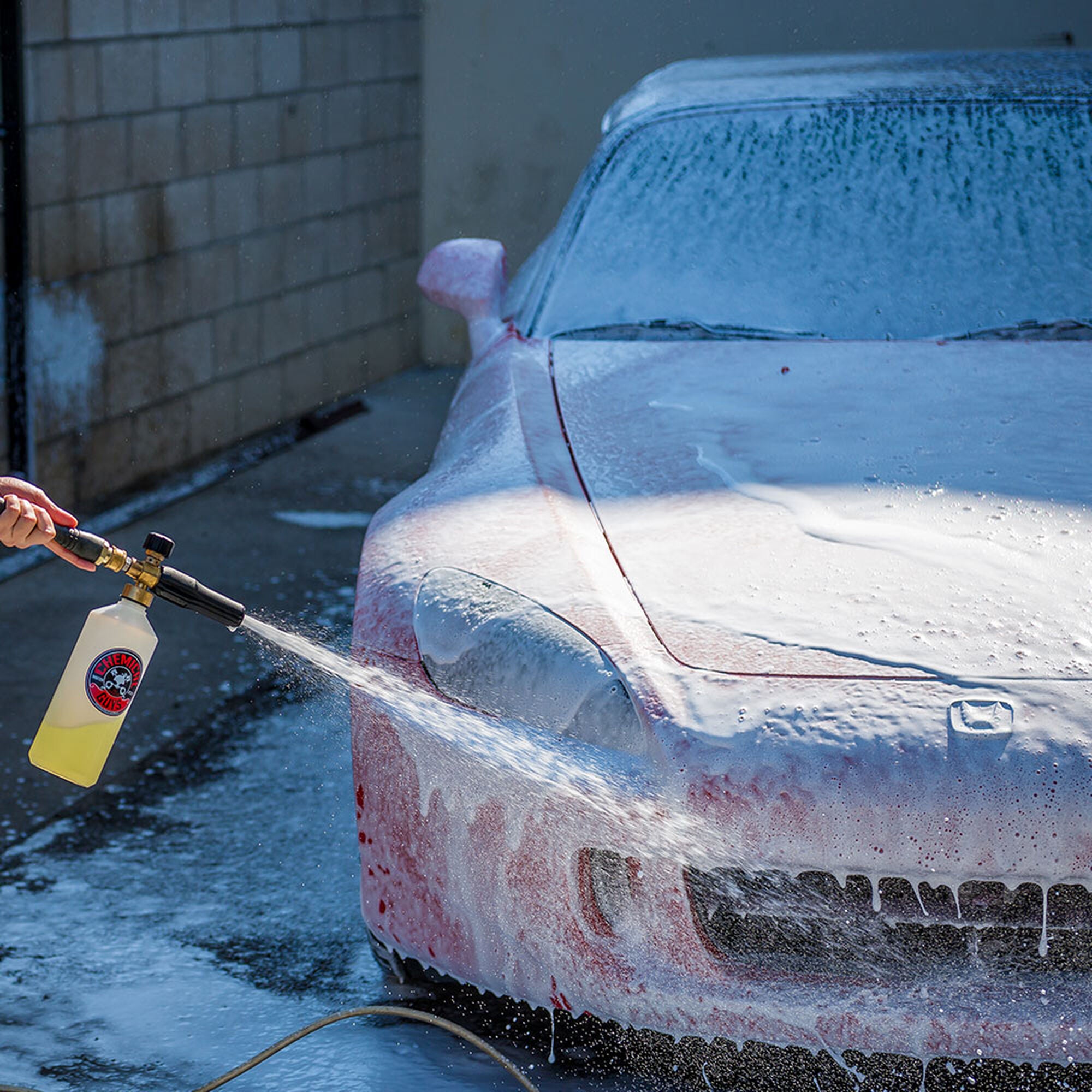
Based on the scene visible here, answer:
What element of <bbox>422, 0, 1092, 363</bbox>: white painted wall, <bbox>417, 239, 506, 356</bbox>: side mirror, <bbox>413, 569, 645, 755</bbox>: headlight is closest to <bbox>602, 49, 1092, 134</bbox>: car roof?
<bbox>417, 239, 506, 356</bbox>: side mirror

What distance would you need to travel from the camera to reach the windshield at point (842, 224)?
3.07m

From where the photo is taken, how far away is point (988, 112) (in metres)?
3.34

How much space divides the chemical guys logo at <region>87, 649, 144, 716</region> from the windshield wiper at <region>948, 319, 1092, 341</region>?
1731 mm

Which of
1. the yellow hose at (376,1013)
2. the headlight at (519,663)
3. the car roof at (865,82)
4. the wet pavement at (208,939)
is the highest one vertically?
the car roof at (865,82)

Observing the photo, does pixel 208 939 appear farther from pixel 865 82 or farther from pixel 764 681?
pixel 865 82

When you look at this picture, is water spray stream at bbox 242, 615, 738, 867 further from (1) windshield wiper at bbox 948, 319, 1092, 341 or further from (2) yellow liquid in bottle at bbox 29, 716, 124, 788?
(1) windshield wiper at bbox 948, 319, 1092, 341

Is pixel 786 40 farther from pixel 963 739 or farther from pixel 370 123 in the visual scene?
pixel 963 739

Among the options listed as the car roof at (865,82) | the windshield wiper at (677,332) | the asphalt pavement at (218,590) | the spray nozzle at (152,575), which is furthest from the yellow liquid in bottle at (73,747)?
the car roof at (865,82)

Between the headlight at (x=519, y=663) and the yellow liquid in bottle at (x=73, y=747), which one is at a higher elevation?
the headlight at (x=519, y=663)

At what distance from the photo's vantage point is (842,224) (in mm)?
3201

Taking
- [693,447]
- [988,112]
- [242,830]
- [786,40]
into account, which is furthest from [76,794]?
[786,40]

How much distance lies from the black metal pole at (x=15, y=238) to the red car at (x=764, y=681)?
260 centimetres

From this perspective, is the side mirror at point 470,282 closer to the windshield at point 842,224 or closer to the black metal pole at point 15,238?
the windshield at point 842,224

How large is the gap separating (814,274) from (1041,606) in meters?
1.36
